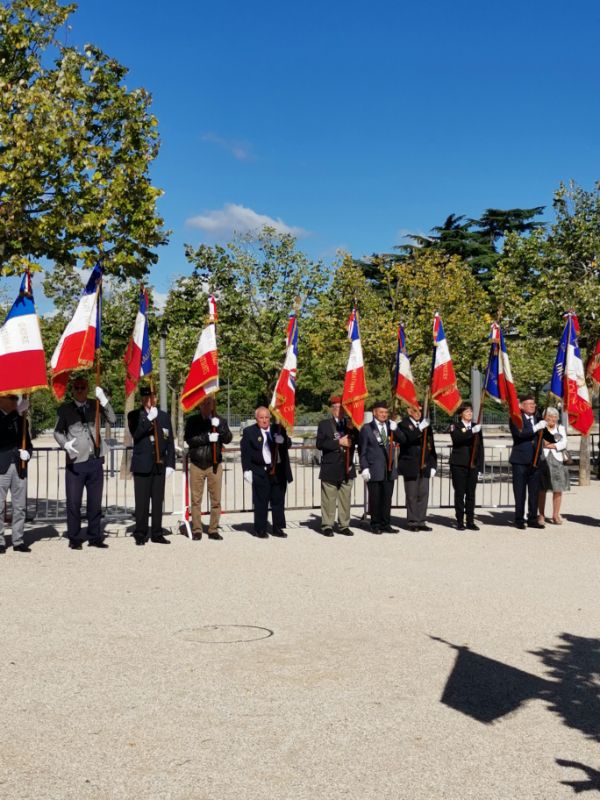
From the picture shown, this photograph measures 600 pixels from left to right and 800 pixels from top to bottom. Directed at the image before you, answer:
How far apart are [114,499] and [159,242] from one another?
22.1 feet

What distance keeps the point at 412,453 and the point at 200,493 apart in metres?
3.46

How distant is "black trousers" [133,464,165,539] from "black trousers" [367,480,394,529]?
10.6 ft

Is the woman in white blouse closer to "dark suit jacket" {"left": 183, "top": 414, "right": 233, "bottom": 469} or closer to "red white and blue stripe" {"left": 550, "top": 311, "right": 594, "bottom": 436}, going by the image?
"red white and blue stripe" {"left": 550, "top": 311, "right": 594, "bottom": 436}

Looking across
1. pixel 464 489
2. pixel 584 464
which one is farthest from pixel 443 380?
pixel 584 464

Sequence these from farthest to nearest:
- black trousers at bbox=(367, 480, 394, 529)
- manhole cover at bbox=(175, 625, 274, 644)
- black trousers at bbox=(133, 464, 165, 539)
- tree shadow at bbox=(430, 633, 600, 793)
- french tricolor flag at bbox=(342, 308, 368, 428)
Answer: french tricolor flag at bbox=(342, 308, 368, 428) < black trousers at bbox=(367, 480, 394, 529) < black trousers at bbox=(133, 464, 165, 539) < manhole cover at bbox=(175, 625, 274, 644) < tree shadow at bbox=(430, 633, 600, 793)

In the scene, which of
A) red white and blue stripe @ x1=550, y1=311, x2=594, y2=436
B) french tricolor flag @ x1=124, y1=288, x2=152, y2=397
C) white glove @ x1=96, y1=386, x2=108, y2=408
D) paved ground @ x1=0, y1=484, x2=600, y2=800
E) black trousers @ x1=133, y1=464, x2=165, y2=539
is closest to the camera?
paved ground @ x1=0, y1=484, x2=600, y2=800

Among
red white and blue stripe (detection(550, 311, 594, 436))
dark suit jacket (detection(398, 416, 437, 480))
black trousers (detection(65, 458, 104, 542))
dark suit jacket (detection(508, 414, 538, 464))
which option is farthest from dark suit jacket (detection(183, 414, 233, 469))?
red white and blue stripe (detection(550, 311, 594, 436))

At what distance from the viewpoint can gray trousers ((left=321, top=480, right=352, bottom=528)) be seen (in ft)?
42.7

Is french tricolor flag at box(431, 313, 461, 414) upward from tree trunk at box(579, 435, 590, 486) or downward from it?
upward

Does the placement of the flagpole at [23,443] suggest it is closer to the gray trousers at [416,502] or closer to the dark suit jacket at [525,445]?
the gray trousers at [416,502]

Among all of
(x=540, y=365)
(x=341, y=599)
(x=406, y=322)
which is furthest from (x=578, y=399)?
(x=540, y=365)

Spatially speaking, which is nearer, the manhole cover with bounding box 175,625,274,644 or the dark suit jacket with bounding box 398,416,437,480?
the manhole cover with bounding box 175,625,274,644

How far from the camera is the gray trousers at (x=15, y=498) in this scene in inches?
442

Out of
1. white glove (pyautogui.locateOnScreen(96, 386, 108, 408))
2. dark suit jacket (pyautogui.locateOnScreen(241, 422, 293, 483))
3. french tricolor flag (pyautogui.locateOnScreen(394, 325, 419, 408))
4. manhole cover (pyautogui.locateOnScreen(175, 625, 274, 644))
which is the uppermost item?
french tricolor flag (pyautogui.locateOnScreen(394, 325, 419, 408))
